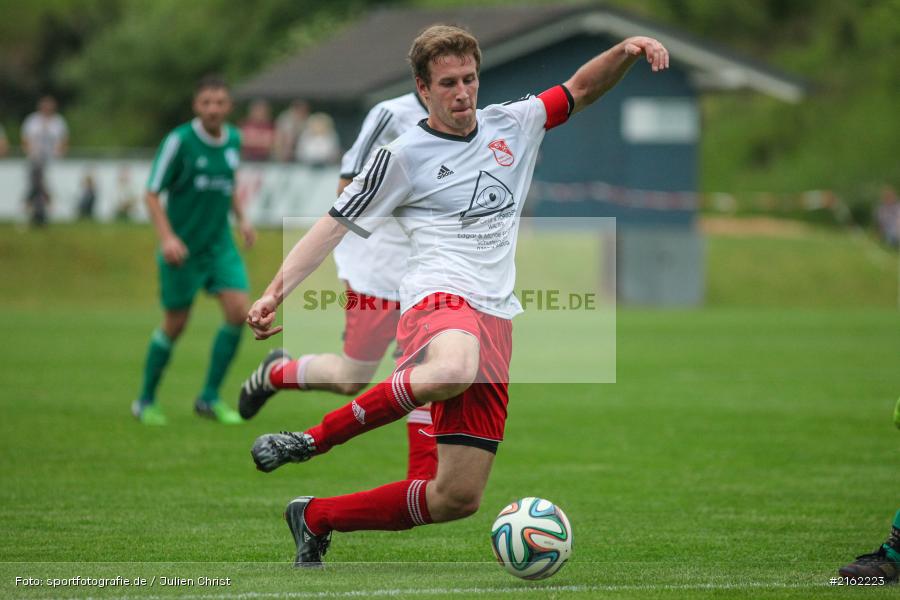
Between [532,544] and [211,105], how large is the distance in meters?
5.96

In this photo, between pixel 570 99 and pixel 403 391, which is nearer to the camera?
pixel 403 391

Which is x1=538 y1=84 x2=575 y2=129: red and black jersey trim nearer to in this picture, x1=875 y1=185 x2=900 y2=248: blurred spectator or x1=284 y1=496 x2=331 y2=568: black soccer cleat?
x1=284 y1=496 x2=331 y2=568: black soccer cleat

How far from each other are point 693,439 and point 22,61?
5092 centimetres

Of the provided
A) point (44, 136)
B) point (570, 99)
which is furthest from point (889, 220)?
point (570, 99)

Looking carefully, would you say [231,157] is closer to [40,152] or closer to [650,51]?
[650,51]

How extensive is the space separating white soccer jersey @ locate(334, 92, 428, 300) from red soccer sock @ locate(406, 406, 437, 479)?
112cm

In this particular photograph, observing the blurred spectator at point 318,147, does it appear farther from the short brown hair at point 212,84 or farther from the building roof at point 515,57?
the short brown hair at point 212,84

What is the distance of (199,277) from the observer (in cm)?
1056

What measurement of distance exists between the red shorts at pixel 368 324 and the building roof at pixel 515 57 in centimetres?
2216

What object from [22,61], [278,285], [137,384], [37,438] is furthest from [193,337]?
[22,61]

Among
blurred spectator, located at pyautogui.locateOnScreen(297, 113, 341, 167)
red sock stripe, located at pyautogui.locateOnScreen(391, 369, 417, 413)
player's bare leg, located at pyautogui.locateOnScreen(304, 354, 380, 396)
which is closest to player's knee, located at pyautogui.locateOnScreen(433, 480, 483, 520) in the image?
red sock stripe, located at pyautogui.locateOnScreen(391, 369, 417, 413)

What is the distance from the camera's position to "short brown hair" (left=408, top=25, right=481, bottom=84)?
5.51 metres

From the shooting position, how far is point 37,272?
25.4 metres

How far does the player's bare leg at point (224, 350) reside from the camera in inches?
416
